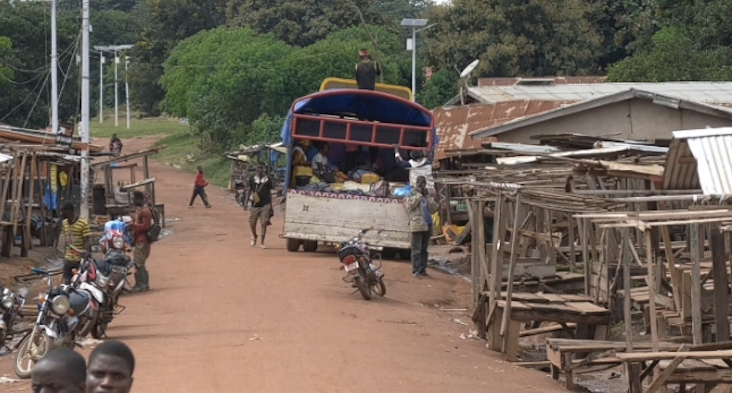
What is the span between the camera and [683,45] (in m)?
39.1

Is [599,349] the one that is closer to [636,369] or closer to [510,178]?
[636,369]

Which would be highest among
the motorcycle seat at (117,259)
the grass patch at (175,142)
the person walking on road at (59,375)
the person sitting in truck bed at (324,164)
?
the person walking on road at (59,375)

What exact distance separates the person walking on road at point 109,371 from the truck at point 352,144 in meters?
16.4

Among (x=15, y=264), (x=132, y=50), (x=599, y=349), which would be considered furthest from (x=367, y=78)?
(x=132, y=50)

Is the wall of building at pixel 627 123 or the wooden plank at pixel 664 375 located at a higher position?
the wall of building at pixel 627 123

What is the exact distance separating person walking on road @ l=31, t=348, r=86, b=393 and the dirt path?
4.47 m

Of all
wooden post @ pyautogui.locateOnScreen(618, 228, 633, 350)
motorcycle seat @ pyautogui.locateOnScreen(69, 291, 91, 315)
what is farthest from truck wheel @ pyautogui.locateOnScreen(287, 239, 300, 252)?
wooden post @ pyautogui.locateOnScreen(618, 228, 633, 350)

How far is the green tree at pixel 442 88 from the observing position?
152 feet

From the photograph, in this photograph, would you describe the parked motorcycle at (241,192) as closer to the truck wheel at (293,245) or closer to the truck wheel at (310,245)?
the truck wheel at (310,245)

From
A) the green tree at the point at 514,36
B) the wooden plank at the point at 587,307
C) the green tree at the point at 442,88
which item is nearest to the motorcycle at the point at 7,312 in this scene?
the wooden plank at the point at 587,307

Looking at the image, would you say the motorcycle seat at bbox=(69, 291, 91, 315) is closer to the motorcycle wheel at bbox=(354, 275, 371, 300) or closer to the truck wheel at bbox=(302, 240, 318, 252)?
the motorcycle wheel at bbox=(354, 275, 371, 300)

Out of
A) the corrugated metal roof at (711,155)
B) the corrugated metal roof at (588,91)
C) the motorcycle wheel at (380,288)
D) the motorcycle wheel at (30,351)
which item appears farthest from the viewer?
the corrugated metal roof at (588,91)

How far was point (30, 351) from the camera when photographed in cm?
1178

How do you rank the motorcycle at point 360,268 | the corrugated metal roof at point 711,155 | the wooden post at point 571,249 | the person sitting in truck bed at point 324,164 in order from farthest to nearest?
the person sitting in truck bed at point 324,164 < the wooden post at point 571,249 < the motorcycle at point 360,268 < the corrugated metal roof at point 711,155
